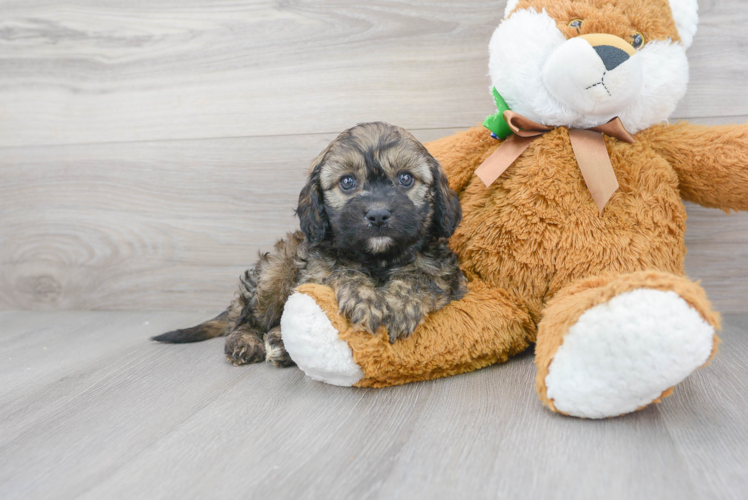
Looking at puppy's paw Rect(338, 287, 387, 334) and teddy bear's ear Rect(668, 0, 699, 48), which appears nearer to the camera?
puppy's paw Rect(338, 287, 387, 334)

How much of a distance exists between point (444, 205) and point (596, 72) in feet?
1.68

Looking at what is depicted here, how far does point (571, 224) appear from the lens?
1506 mm

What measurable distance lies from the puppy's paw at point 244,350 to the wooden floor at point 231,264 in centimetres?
8

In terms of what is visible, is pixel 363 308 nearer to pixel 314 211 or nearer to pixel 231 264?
pixel 314 211

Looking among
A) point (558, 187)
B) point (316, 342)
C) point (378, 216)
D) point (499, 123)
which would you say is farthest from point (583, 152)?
point (316, 342)

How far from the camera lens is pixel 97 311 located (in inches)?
98.0

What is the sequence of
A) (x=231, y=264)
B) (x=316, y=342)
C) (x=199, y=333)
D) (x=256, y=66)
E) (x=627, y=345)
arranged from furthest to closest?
1. (x=231, y=264)
2. (x=256, y=66)
3. (x=199, y=333)
4. (x=316, y=342)
5. (x=627, y=345)

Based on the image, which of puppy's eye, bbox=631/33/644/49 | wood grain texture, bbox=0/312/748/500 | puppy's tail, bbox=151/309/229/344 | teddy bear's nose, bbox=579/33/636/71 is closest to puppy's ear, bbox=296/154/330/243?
wood grain texture, bbox=0/312/748/500

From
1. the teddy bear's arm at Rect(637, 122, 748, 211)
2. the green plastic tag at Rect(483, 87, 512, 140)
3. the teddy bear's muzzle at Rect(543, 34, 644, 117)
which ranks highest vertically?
the teddy bear's muzzle at Rect(543, 34, 644, 117)

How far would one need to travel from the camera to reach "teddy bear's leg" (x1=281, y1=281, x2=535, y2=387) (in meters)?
1.34

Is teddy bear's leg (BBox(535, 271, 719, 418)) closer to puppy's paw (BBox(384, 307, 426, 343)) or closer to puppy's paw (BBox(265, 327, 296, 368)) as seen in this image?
puppy's paw (BBox(384, 307, 426, 343))

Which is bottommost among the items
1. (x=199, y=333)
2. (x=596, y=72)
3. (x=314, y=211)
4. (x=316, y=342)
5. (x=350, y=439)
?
(x=199, y=333)

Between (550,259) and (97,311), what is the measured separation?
Answer: 1.99 m

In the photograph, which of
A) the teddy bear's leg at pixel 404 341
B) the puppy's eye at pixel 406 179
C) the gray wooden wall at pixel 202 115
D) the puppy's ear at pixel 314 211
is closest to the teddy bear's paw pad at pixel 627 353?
the teddy bear's leg at pixel 404 341
